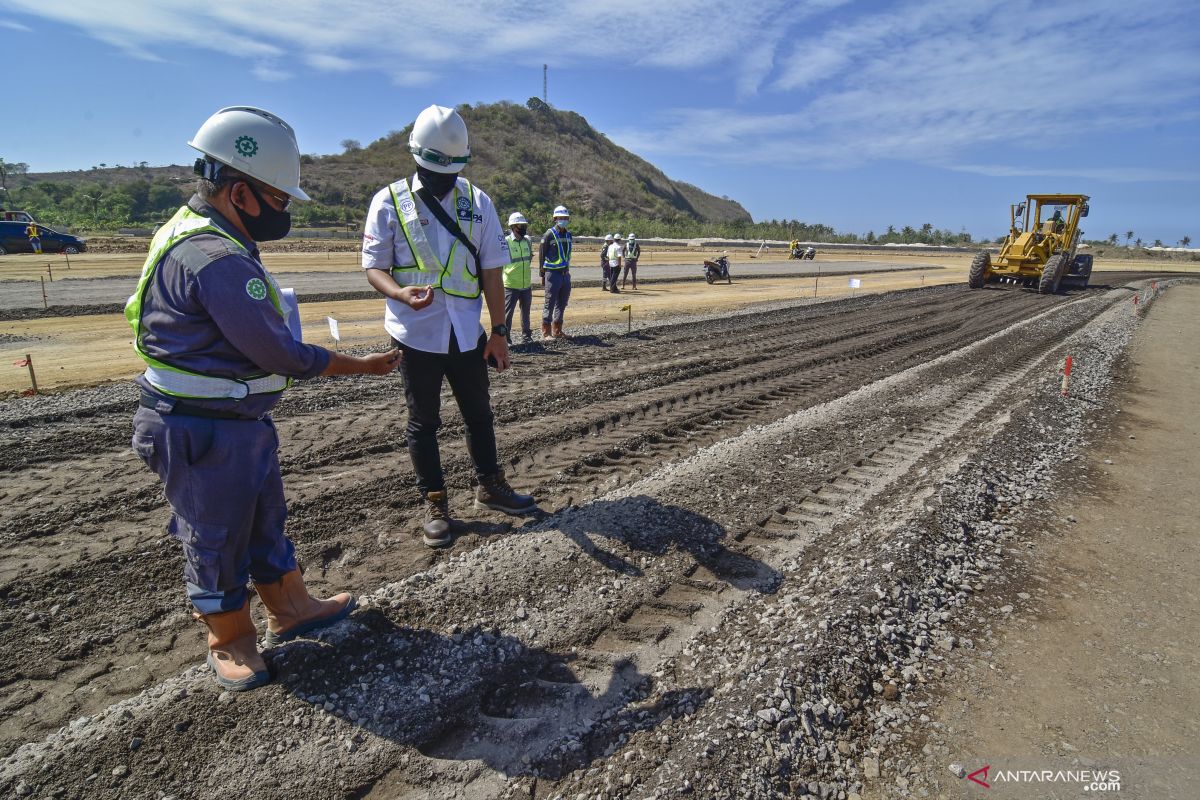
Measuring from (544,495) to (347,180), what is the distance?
242 feet

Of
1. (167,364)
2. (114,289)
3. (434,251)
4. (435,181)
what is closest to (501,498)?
(434,251)

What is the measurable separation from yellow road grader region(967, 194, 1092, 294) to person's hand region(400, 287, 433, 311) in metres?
23.6

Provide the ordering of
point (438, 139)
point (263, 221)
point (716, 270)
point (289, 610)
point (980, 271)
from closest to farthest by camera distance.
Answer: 1. point (263, 221)
2. point (289, 610)
3. point (438, 139)
4. point (980, 271)
5. point (716, 270)

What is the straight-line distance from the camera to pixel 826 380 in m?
8.41

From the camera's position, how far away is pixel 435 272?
11.1ft

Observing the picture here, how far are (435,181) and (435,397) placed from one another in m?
1.16

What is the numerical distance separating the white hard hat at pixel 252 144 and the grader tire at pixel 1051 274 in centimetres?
2402

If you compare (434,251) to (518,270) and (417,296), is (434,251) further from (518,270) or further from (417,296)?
(518,270)

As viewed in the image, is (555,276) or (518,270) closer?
(518,270)

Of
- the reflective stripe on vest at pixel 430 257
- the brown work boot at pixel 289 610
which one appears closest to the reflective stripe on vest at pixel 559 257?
the reflective stripe on vest at pixel 430 257

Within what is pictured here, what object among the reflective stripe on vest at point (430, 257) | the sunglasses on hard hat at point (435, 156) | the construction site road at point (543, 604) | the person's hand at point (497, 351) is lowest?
the construction site road at point (543, 604)

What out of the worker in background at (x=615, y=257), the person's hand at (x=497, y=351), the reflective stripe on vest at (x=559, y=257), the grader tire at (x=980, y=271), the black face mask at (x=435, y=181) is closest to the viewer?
the black face mask at (x=435, y=181)

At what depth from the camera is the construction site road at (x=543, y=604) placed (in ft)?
7.45

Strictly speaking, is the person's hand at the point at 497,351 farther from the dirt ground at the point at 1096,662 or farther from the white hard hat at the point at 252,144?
the dirt ground at the point at 1096,662
